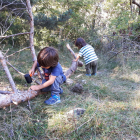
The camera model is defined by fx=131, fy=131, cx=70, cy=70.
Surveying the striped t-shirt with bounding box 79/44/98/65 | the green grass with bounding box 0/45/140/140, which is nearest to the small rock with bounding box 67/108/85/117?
the green grass with bounding box 0/45/140/140

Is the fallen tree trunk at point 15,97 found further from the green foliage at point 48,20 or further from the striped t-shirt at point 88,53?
the green foliage at point 48,20

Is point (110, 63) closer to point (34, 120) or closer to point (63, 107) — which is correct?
point (63, 107)

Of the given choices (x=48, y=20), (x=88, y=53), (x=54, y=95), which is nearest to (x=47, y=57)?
(x=54, y=95)

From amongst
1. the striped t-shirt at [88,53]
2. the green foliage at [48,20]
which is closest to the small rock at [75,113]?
the striped t-shirt at [88,53]

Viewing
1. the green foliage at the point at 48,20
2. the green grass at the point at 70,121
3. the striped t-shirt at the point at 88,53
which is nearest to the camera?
the green grass at the point at 70,121

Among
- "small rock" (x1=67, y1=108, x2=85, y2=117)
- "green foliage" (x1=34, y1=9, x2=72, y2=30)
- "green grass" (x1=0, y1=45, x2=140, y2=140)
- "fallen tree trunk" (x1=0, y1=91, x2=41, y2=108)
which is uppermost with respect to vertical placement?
"green foliage" (x1=34, y1=9, x2=72, y2=30)

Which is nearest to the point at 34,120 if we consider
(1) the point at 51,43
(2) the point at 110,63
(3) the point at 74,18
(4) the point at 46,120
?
(4) the point at 46,120

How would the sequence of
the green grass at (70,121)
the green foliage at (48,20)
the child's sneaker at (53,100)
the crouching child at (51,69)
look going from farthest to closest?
1. the green foliage at (48,20)
2. the child's sneaker at (53,100)
3. the crouching child at (51,69)
4. the green grass at (70,121)

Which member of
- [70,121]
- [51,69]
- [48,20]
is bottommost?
[70,121]

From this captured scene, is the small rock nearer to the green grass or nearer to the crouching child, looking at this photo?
the green grass

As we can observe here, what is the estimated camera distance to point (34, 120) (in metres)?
1.93

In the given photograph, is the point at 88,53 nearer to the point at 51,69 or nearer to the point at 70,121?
the point at 51,69

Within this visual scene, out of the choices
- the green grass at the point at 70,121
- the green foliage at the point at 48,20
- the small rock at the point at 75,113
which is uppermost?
the green foliage at the point at 48,20

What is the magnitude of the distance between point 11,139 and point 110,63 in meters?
4.39
